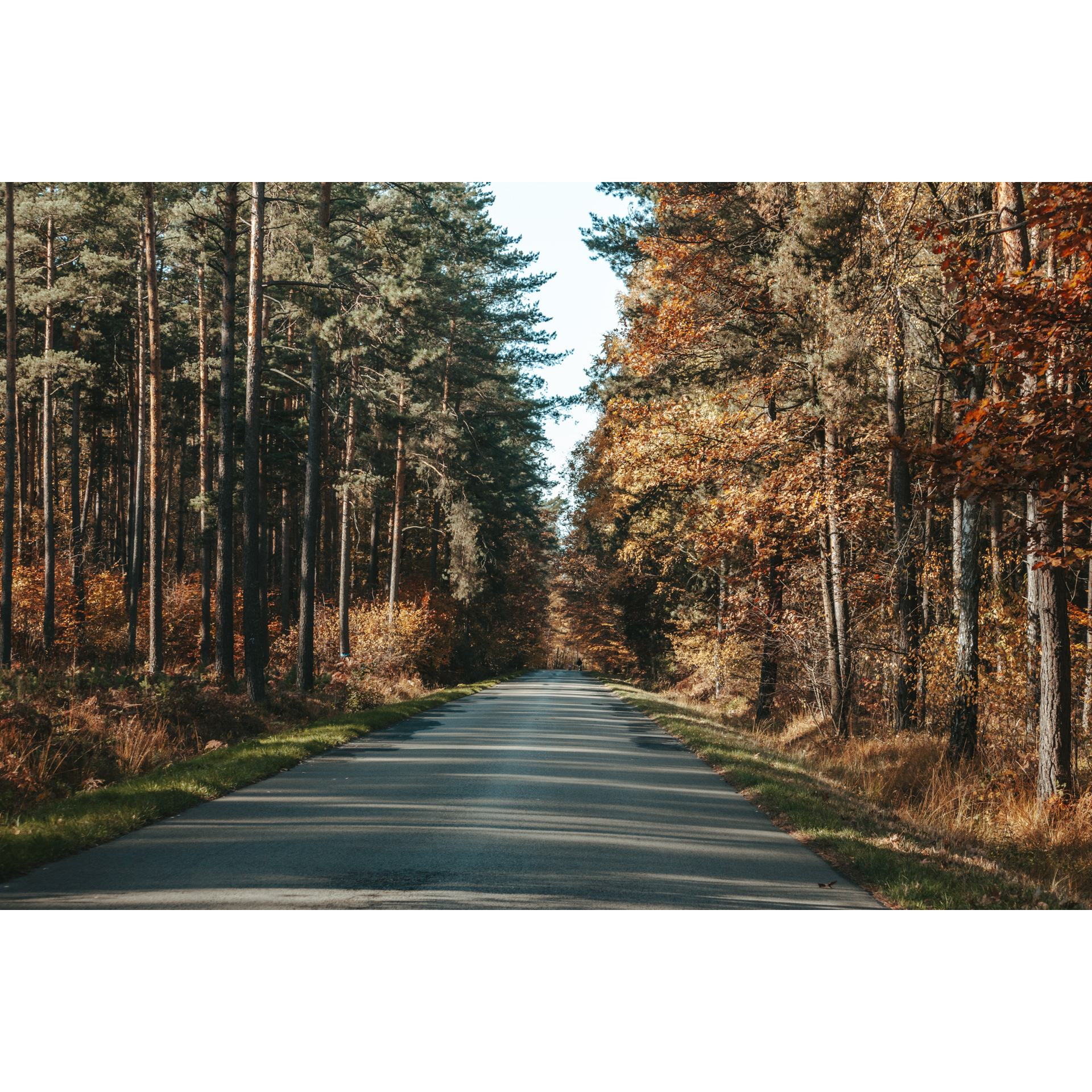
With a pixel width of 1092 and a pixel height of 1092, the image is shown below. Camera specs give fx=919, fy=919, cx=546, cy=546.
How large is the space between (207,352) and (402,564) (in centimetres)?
1613

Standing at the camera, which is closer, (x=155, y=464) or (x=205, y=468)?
(x=155, y=464)

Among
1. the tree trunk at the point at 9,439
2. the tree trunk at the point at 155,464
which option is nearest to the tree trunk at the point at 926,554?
the tree trunk at the point at 155,464

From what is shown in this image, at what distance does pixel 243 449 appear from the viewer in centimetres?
2962

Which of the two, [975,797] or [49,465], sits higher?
[49,465]

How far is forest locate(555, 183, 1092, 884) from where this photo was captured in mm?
7430

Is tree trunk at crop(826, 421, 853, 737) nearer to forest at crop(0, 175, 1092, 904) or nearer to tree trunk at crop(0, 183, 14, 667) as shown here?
forest at crop(0, 175, 1092, 904)

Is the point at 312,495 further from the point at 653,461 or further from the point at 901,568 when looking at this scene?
the point at 901,568

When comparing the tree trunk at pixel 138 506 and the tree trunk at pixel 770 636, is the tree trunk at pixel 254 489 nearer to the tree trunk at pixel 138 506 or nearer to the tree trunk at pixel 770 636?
the tree trunk at pixel 770 636

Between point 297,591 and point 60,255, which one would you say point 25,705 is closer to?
point 60,255

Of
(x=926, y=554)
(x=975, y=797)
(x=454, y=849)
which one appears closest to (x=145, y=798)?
(x=454, y=849)

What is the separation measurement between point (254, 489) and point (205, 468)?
13698 mm

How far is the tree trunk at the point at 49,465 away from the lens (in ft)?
82.1

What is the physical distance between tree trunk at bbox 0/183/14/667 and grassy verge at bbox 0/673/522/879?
1143cm

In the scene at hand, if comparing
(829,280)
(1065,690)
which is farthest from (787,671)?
(1065,690)
